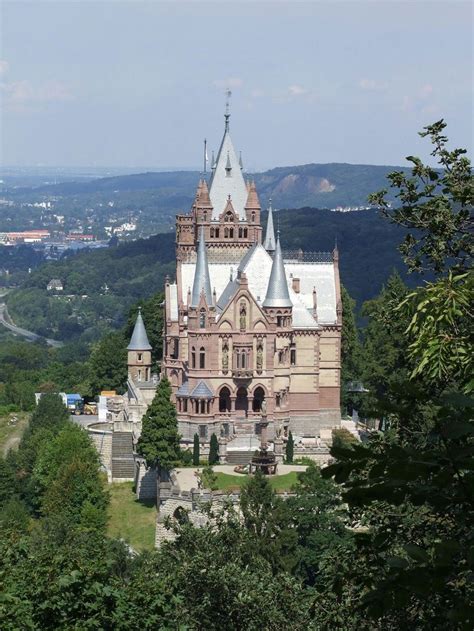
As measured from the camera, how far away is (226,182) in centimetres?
8556

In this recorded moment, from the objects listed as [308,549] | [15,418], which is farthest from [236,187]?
[308,549]

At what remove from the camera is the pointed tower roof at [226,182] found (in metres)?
84.8

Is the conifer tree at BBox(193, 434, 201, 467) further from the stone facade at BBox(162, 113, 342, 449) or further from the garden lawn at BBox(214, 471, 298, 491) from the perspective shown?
the stone facade at BBox(162, 113, 342, 449)

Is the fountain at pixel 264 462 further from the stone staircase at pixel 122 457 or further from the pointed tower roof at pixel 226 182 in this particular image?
the pointed tower roof at pixel 226 182

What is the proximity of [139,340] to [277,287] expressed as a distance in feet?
49.0

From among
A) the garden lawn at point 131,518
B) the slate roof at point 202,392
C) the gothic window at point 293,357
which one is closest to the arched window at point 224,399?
the slate roof at point 202,392

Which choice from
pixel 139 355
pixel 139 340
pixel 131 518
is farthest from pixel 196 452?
pixel 139 340

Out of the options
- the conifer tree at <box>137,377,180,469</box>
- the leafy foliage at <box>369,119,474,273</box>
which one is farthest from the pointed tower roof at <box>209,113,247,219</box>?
the leafy foliage at <box>369,119,474,273</box>

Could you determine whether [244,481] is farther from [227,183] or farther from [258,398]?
[227,183]

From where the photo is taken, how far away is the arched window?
249ft

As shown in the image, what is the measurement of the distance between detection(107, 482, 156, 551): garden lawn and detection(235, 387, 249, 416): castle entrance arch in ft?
25.5

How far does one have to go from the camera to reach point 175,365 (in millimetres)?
78375

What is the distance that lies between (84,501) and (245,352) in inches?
533

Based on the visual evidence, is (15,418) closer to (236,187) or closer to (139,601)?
(236,187)
